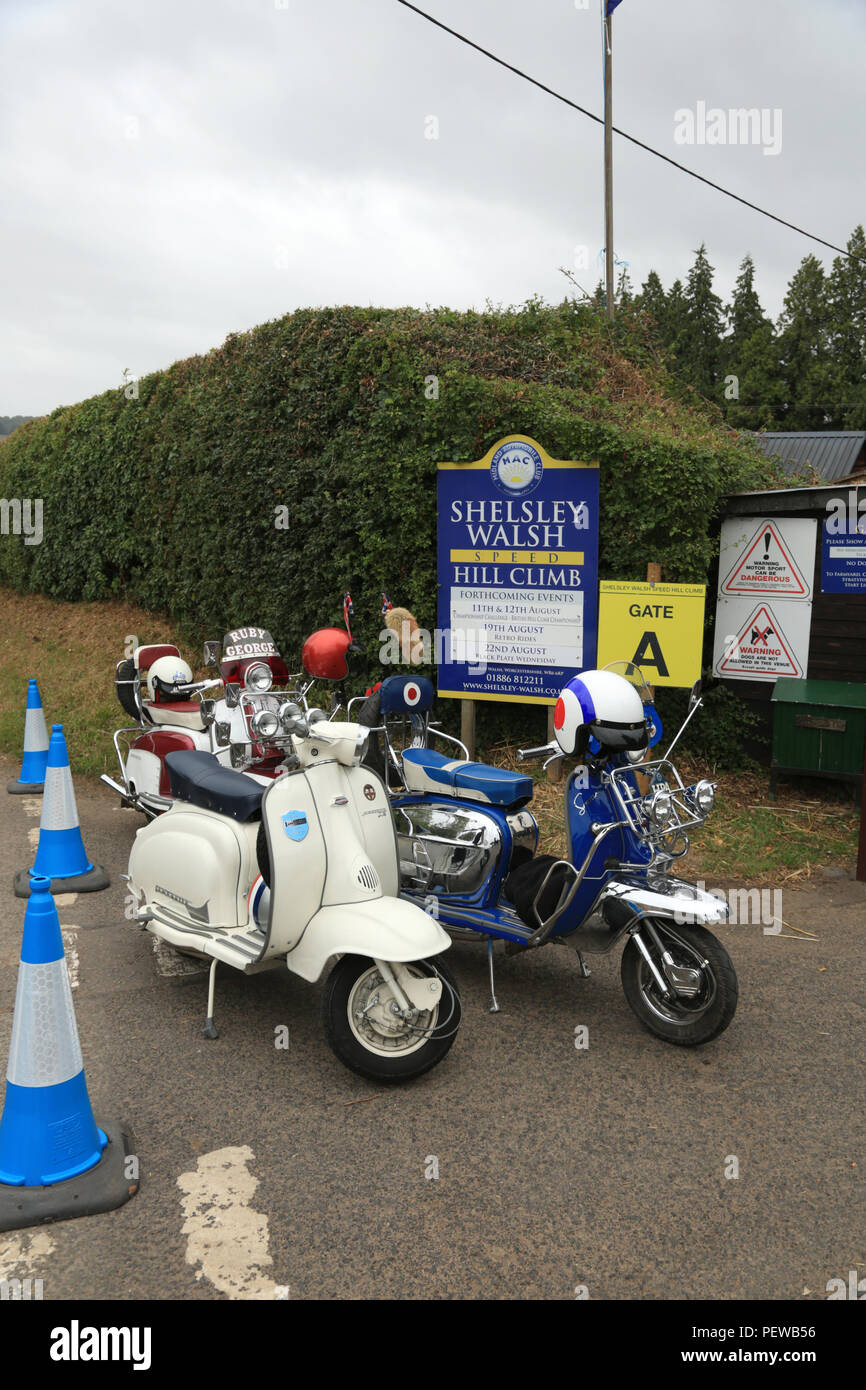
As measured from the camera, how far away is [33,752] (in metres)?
8.55

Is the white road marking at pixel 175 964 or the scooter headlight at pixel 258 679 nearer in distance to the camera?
the white road marking at pixel 175 964

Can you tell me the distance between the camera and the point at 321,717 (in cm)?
419

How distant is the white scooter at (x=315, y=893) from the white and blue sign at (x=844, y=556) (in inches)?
181

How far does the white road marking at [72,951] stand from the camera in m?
4.72

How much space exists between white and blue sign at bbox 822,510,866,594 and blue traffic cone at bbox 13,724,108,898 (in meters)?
5.36

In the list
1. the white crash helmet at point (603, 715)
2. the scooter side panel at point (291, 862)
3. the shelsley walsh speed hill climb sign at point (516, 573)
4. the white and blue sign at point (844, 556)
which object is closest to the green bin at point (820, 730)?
the white and blue sign at point (844, 556)

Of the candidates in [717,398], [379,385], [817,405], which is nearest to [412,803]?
[379,385]

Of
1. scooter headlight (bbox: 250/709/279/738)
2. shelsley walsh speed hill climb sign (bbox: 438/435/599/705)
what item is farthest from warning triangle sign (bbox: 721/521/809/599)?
scooter headlight (bbox: 250/709/279/738)

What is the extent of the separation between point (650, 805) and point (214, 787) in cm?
187

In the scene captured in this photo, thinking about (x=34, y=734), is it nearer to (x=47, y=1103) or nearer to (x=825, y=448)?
(x=47, y=1103)

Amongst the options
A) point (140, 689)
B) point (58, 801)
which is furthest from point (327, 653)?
point (140, 689)

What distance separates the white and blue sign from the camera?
7.31m

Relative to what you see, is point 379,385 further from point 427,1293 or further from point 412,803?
point 427,1293

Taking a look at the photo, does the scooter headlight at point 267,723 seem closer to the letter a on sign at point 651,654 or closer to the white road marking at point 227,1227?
the white road marking at point 227,1227
